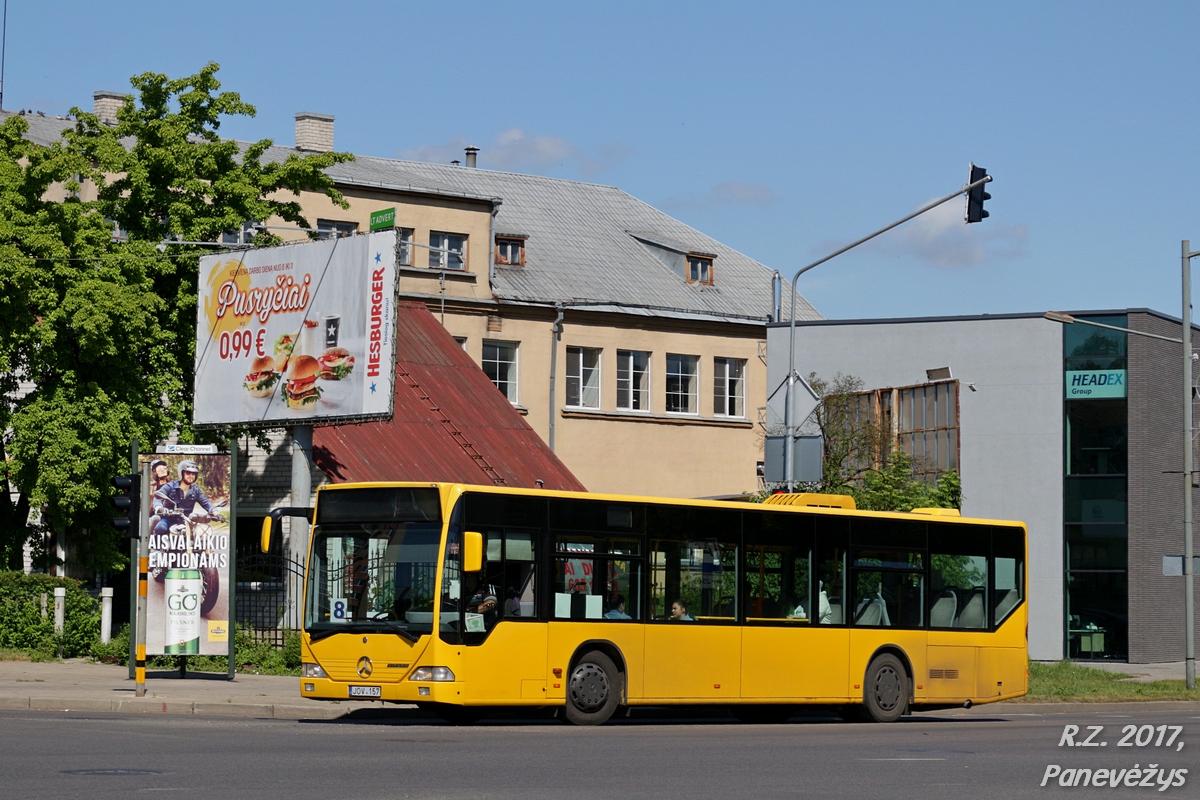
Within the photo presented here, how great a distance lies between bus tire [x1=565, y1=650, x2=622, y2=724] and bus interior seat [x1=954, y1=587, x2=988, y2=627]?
6.37 m

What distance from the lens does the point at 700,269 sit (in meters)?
57.5

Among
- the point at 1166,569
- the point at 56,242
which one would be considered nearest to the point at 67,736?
the point at 56,242

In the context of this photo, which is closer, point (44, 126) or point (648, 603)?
point (648, 603)

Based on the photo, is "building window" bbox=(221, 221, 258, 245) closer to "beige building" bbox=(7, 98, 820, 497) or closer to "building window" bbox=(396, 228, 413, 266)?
"beige building" bbox=(7, 98, 820, 497)

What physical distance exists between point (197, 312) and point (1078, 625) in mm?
26697

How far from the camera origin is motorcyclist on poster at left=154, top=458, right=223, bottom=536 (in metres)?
26.3

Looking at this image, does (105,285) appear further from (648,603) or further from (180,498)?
(648,603)

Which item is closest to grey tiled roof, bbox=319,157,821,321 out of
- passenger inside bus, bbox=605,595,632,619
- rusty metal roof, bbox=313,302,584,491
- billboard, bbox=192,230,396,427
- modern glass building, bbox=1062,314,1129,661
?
rusty metal roof, bbox=313,302,584,491

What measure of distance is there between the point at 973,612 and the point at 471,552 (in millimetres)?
9053

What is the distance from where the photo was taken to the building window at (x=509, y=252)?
51.7 metres

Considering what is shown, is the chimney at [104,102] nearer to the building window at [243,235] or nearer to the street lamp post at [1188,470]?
the building window at [243,235]

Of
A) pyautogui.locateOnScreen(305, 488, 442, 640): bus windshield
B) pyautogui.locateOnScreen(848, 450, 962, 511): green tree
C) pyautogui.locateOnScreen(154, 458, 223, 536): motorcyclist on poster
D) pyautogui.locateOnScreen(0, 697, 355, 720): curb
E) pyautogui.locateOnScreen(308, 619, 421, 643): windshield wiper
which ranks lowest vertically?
pyautogui.locateOnScreen(0, 697, 355, 720): curb

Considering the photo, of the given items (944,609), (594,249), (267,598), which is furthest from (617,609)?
(594,249)

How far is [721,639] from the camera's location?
2189 centimetres
